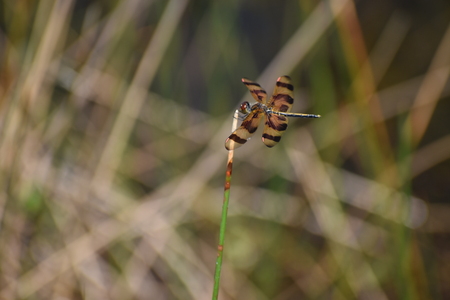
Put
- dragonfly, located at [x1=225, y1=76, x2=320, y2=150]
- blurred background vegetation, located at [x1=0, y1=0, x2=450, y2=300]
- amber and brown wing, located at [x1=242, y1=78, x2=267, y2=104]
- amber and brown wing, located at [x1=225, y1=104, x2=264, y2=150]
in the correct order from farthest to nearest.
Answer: blurred background vegetation, located at [x1=0, y1=0, x2=450, y2=300]
amber and brown wing, located at [x1=242, y1=78, x2=267, y2=104]
dragonfly, located at [x1=225, y1=76, x2=320, y2=150]
amber and brown wing, located at [x1=225, y1=104, x2=264, y2=150]

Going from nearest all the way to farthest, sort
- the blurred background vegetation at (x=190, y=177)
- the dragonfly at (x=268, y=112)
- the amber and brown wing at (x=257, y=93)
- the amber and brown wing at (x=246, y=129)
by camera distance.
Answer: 1. the amber and brown wing at (x=246, y=129)
2. the dragonfly at (x=268, y=112)
3. the amber and brown wing at (x=257, y=93)
4. the blurred background vegetation at (x=190, y=177)

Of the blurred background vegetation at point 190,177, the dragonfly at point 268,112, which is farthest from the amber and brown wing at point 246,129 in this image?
the blurred background vegetation at point 190,177

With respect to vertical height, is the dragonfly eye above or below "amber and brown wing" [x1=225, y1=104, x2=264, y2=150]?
above

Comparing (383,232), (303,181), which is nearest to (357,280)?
(383,232)

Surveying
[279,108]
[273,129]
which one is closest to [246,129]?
[273,129]

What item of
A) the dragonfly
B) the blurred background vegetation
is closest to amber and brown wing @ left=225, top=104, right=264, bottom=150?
the dragonfly

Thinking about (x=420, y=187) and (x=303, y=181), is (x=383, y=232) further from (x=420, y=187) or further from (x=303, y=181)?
(x=420, y=187)

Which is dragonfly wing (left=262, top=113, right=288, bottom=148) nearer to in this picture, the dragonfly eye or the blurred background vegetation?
the dragonfly eye

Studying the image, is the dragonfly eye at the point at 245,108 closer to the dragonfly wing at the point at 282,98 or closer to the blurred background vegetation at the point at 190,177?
the dragonfly wing at the point at 282,98
